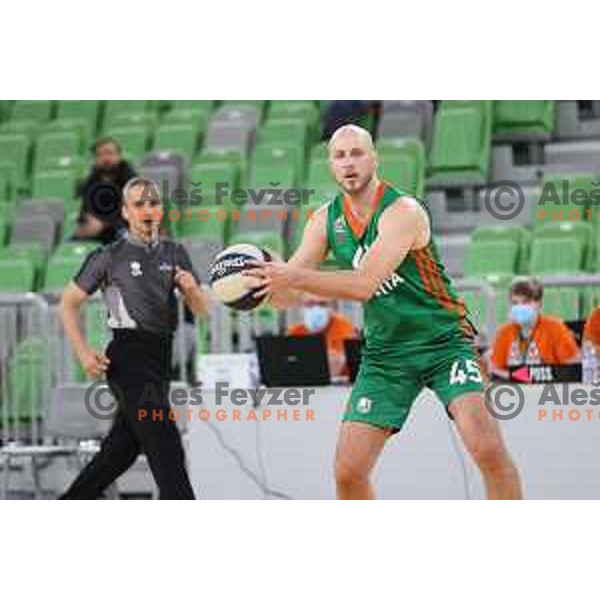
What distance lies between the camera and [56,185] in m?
16.0

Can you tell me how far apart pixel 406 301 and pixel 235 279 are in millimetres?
884

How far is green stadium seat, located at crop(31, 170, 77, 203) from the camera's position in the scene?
15.9m

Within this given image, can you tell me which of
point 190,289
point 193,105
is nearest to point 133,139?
point 193,105

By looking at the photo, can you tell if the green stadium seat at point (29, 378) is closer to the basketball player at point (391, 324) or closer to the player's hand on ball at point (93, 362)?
the player's hand on ball at point (93, 362)

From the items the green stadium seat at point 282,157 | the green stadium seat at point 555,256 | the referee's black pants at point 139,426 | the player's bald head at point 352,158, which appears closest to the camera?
the player's bald head at point 352,158

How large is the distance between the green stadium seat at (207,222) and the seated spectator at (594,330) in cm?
481

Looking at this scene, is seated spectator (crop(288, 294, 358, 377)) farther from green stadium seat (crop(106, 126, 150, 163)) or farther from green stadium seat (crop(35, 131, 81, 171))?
green stadium seat (crop(35, 131, 81, 171))

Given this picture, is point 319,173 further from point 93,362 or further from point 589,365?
point 93,362

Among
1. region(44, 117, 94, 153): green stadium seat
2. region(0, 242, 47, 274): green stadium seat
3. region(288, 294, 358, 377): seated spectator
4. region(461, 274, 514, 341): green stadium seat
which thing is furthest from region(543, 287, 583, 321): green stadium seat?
region(44, 117, 94, 153): green stadium seat

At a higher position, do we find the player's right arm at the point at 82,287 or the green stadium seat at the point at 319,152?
the green stadium seat at the point at 319,152

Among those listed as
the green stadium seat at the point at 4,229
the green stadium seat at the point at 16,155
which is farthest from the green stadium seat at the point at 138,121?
the green stadium seat at the point at 4,229

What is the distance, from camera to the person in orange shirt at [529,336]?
1075 cm

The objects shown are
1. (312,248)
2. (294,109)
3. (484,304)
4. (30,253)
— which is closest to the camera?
(312,248)

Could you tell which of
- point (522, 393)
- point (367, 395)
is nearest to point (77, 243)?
point (522, 393)
